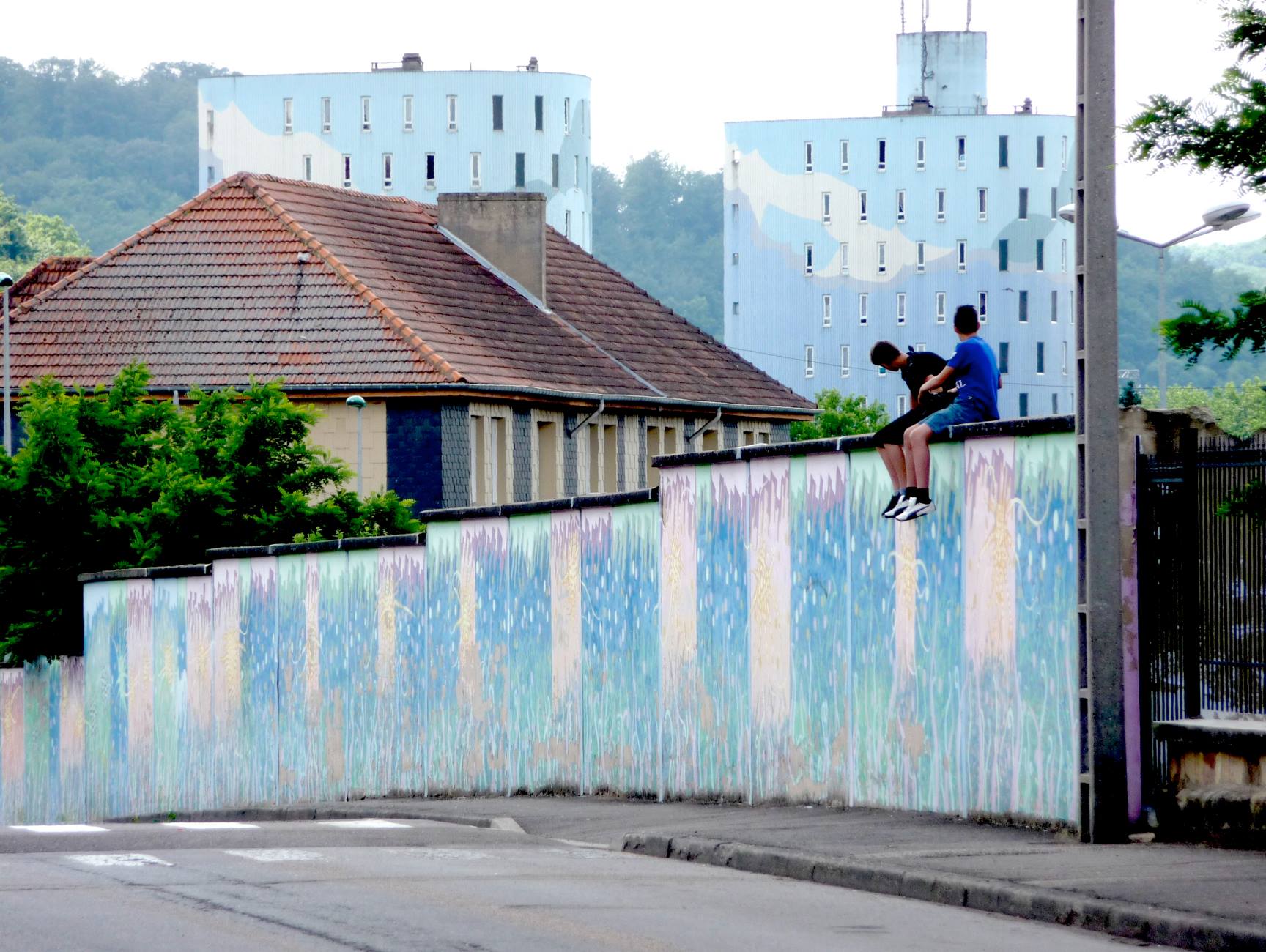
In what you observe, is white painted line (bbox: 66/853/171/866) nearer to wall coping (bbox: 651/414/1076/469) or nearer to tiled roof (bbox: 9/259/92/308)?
wall coping (bbox: 651/414/1076/469)

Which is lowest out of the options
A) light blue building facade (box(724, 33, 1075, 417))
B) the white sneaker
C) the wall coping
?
the white sneaker

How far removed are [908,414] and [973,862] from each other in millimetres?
3650

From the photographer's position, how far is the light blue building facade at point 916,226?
399 ft

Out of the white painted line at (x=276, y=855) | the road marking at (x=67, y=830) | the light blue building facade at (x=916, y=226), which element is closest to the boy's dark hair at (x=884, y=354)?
the white painted line at (x=276, y=855)

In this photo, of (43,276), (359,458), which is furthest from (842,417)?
(359,458)

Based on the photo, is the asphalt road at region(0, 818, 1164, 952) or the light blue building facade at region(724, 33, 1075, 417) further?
the light blue building facade at region(724, 33, 1075, 417)

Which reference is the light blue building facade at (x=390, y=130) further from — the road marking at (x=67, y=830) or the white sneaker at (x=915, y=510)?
the white sneaker at (x=915, y=510)

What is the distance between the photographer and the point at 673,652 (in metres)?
18.4

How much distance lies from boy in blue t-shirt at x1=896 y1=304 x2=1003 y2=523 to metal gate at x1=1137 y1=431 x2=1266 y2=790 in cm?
155

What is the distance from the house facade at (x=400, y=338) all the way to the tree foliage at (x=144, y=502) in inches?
416

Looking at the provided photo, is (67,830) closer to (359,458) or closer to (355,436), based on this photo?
(359,458)

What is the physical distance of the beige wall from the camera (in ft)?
151

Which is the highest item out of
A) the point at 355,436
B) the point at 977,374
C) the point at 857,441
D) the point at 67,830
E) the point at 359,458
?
the point at 355,436

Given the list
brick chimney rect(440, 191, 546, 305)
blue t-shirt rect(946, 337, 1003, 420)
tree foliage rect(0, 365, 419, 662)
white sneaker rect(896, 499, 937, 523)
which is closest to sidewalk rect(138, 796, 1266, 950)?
white sneaker rect(896, 499, 937, 523)
